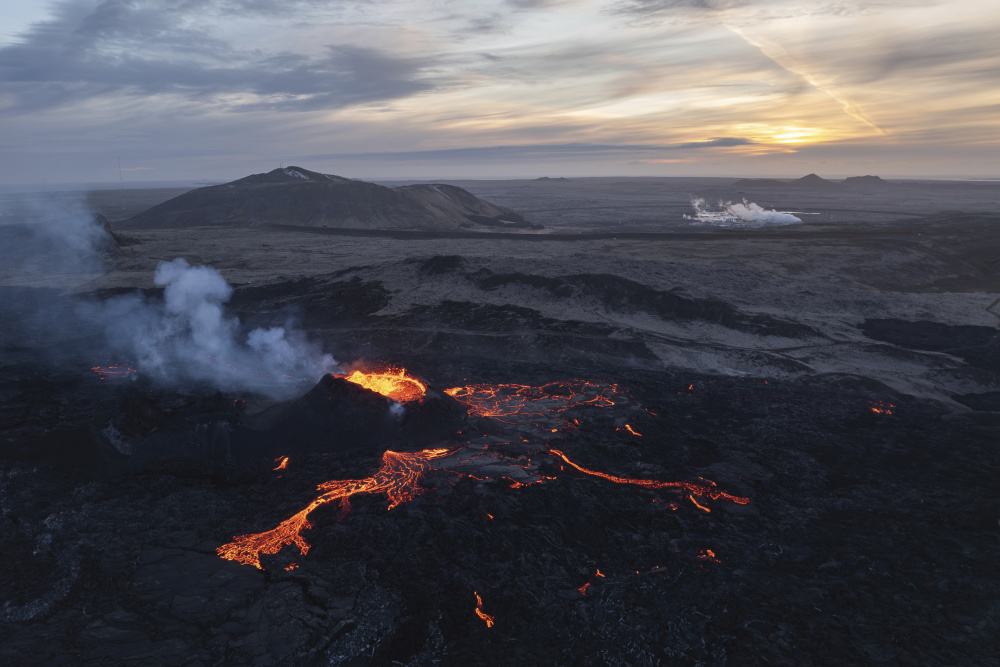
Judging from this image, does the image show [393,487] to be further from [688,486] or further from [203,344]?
[203,344]

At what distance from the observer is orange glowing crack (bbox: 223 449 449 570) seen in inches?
507

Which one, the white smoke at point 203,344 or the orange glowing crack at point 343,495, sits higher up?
the white smoke at point 203,344

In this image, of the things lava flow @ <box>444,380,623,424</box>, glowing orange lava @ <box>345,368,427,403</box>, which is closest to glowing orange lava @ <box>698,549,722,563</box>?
lava flow @ <box>444,380,623,424</box>

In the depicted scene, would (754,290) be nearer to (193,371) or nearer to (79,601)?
(193,371)

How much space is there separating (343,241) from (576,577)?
A: 2285 inches

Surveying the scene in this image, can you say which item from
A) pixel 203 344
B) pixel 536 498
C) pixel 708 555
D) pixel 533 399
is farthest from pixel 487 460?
pixel 203 344

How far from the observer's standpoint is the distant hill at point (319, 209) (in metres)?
80.1

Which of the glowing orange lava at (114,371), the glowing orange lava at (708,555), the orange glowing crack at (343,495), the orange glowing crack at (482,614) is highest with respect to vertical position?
the glowing orange lava at (114,371)

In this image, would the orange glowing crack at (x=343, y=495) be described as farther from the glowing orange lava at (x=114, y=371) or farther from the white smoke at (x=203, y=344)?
the glowing orange lava at (x=114, y=371)

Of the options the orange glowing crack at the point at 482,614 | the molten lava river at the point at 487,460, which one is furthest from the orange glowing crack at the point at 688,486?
the orange glowing crack at the point at 482,614

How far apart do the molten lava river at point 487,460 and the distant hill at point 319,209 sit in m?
61.7

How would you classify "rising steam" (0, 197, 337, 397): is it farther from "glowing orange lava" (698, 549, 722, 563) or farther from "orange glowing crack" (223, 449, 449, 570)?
"glowing orange lava" (698, 549, 722, 563)

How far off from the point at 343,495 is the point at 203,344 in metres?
16.7

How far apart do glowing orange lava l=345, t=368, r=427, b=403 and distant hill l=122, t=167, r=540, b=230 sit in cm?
6039
